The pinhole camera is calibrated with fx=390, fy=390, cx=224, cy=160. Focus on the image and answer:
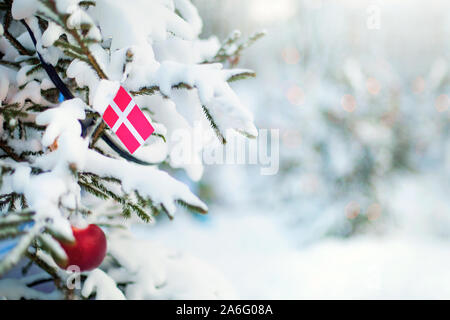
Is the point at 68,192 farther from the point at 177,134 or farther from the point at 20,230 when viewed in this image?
the point at 177,134

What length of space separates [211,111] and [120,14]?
0.34 meters

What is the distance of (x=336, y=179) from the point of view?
4359 mm

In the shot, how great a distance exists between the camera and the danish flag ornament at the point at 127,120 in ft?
2.77

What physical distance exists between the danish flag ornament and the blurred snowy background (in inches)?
94.0

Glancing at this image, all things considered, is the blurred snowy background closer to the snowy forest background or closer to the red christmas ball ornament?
the snowy forest background

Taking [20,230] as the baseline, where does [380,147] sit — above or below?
above

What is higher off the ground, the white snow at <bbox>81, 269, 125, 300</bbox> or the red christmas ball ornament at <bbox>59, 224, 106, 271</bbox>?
the red christmas ball ornament at <bbox>59, 224, 106, 271</bbox>

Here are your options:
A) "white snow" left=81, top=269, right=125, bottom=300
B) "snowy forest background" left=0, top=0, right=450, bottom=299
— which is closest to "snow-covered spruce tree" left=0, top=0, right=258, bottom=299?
"white snow" left=81, top=269, right=125, bottom=300

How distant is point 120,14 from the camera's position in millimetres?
889

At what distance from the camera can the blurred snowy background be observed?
11.2 feet

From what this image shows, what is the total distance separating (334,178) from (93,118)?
3.73m

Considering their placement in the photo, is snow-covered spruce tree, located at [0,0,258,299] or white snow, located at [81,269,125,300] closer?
snow-covered spruce tree, located at [0,0,258,299]
